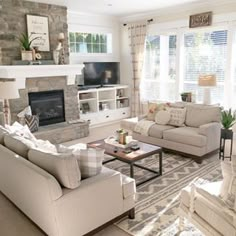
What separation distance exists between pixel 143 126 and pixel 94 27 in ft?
11.1

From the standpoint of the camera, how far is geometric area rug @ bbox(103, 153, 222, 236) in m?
2.58

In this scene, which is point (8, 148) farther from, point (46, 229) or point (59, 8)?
point (59, 8)

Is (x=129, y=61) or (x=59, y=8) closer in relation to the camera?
(x=59, y=8)

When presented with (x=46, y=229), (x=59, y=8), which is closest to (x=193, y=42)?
(x=59, y=8)

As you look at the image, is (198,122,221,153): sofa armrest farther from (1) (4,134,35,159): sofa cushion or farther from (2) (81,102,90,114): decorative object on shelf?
(2) (81,102,90,114): decorative object on shelf

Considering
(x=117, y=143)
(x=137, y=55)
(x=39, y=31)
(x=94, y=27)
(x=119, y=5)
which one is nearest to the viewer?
(x=117, y=143)

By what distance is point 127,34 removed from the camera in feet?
24.3

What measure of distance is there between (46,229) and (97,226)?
0.45m

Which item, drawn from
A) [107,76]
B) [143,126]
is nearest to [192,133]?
[143,126]

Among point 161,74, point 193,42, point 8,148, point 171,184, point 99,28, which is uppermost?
point 99,28

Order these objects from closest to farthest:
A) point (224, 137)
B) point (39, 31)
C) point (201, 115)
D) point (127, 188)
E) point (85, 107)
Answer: point (127, 188) < point (224, 137) < point (201, 115) < point (39, 31) < point (85, 107)

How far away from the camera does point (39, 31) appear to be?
5539mm

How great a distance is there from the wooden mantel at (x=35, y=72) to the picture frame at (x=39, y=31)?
0.53 metres

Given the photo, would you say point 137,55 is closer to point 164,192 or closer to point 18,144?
point 164,192
